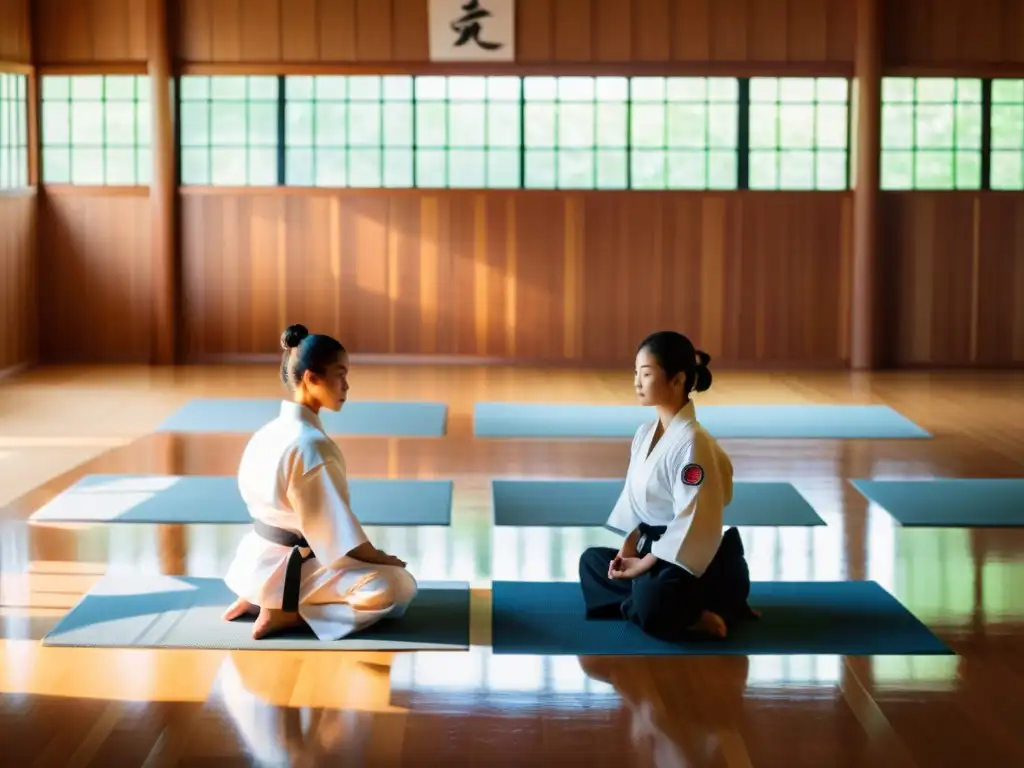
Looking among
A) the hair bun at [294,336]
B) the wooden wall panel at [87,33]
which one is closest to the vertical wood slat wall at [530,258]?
the wooden wall panel at [87,33]

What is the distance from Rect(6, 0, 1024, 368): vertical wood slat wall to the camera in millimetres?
9859

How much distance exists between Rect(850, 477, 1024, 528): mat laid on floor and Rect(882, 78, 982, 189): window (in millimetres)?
4357

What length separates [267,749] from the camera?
3.04 m

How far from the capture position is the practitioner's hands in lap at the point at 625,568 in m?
3.83

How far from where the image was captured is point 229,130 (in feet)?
32.7

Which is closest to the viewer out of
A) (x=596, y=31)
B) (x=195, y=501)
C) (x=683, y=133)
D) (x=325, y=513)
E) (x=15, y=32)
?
(x=325, y=513)

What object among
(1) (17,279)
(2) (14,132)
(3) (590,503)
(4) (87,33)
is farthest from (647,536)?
(4) (87,33)

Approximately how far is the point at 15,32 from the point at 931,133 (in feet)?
19.1

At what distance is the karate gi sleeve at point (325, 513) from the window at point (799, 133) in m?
6.74

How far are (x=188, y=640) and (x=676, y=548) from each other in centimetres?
121

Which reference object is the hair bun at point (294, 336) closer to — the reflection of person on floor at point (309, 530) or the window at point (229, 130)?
the reflection of person on floor at point (309, 530)

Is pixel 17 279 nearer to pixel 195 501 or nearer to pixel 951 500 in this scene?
pixel 195 501

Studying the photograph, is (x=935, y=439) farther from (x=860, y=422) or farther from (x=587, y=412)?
(x=587, y=412)

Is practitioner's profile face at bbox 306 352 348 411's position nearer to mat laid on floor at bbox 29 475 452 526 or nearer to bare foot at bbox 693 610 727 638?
bare foot at bbox 693 610 727 638
